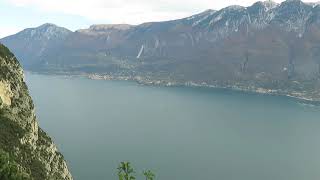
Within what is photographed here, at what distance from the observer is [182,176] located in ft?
576

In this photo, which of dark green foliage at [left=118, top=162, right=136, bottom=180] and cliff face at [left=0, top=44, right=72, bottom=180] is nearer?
dark green foliage at [left=118, top=162, right=136, bottom=180]

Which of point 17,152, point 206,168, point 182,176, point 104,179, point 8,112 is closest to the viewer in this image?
point 17,152

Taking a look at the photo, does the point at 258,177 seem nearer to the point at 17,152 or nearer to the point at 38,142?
the point at 38,142

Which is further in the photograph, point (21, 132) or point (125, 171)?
point (21, 132)

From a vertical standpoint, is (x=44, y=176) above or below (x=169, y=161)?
above

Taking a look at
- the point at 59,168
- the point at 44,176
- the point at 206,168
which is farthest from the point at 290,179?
the point at 44,176

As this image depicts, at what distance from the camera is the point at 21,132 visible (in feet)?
310

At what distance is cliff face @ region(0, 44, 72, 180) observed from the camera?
290ft

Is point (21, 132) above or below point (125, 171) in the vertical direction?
below

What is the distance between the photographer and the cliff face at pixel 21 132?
88250 mm

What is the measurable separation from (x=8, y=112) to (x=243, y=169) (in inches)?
4711

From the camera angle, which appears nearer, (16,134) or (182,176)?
(16,134)

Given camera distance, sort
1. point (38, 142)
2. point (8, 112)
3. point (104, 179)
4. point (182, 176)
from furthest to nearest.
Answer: point (182, 176) → point (104, 179) → point (38, 142) → point (8, 112)

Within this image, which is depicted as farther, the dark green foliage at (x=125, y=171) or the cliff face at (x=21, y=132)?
Answer: the cliff face at (x=21, y=132)
